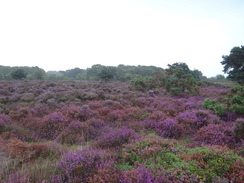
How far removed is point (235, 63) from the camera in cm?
2314

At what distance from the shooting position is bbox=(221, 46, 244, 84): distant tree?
20.9 m

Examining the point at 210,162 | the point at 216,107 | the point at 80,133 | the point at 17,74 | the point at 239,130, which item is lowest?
the point at 80,133

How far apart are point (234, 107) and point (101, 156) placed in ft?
25.0

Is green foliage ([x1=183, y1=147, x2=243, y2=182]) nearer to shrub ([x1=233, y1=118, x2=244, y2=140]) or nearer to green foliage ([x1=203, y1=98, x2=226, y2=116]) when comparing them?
shrub ([x1=233, y1=118, x2=244, y2=140])

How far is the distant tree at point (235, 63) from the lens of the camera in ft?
68.6

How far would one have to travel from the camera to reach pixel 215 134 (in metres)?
5.50

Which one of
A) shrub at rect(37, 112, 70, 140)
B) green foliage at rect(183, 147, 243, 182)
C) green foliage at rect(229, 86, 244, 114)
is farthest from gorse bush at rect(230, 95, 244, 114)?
shrub at rect(37, 112, 70, 140)

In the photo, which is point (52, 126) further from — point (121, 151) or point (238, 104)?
point (238, 104)

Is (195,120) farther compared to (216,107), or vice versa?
(216,107)

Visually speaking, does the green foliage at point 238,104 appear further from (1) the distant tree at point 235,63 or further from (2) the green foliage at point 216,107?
(1) the distant tree at point 235,63

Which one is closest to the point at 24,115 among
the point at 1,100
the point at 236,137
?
the point at 1,100

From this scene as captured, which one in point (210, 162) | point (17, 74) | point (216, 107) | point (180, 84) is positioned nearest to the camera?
point (210, 162)

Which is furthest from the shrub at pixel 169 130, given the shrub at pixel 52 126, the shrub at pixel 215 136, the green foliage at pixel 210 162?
the shrub at pixel 52 126

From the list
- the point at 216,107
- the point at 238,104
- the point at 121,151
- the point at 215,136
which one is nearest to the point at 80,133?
the point at 121,151
